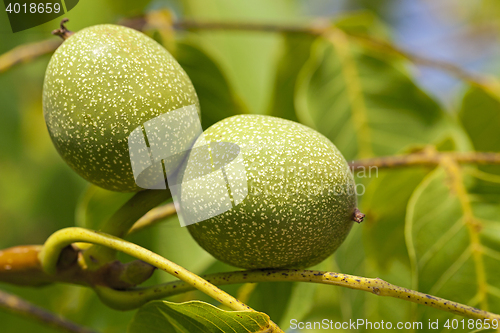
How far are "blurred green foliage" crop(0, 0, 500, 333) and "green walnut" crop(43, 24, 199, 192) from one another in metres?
0.49

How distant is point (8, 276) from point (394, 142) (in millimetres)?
1354

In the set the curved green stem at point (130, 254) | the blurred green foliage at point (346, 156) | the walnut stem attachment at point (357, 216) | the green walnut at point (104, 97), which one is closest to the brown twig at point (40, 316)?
the blurred green foliage at point (346, 156)

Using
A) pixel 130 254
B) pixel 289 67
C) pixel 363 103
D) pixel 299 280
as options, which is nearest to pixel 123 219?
pixel 130 254

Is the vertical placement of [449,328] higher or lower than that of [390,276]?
higher

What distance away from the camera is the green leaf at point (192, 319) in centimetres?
78

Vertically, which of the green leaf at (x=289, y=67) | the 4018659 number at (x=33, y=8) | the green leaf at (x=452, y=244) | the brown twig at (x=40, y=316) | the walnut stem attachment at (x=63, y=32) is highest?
the 4018659 number at (x=33, y=8)

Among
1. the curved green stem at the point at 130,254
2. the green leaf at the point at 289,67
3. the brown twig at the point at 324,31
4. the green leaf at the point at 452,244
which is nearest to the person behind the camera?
the curved green stem at the point at 130,254

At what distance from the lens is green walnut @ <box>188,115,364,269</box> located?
0.80m

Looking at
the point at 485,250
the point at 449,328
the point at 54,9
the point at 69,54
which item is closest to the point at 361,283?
the point at 449,328

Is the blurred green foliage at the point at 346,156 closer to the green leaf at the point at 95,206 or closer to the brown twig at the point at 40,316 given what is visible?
the green leaf at the point at 95,206

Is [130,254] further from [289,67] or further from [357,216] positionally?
[289,67]

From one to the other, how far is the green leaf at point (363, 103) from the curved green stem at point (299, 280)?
879mm

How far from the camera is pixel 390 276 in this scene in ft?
5.09

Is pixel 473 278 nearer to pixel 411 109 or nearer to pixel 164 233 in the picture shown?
pixel 411 109
